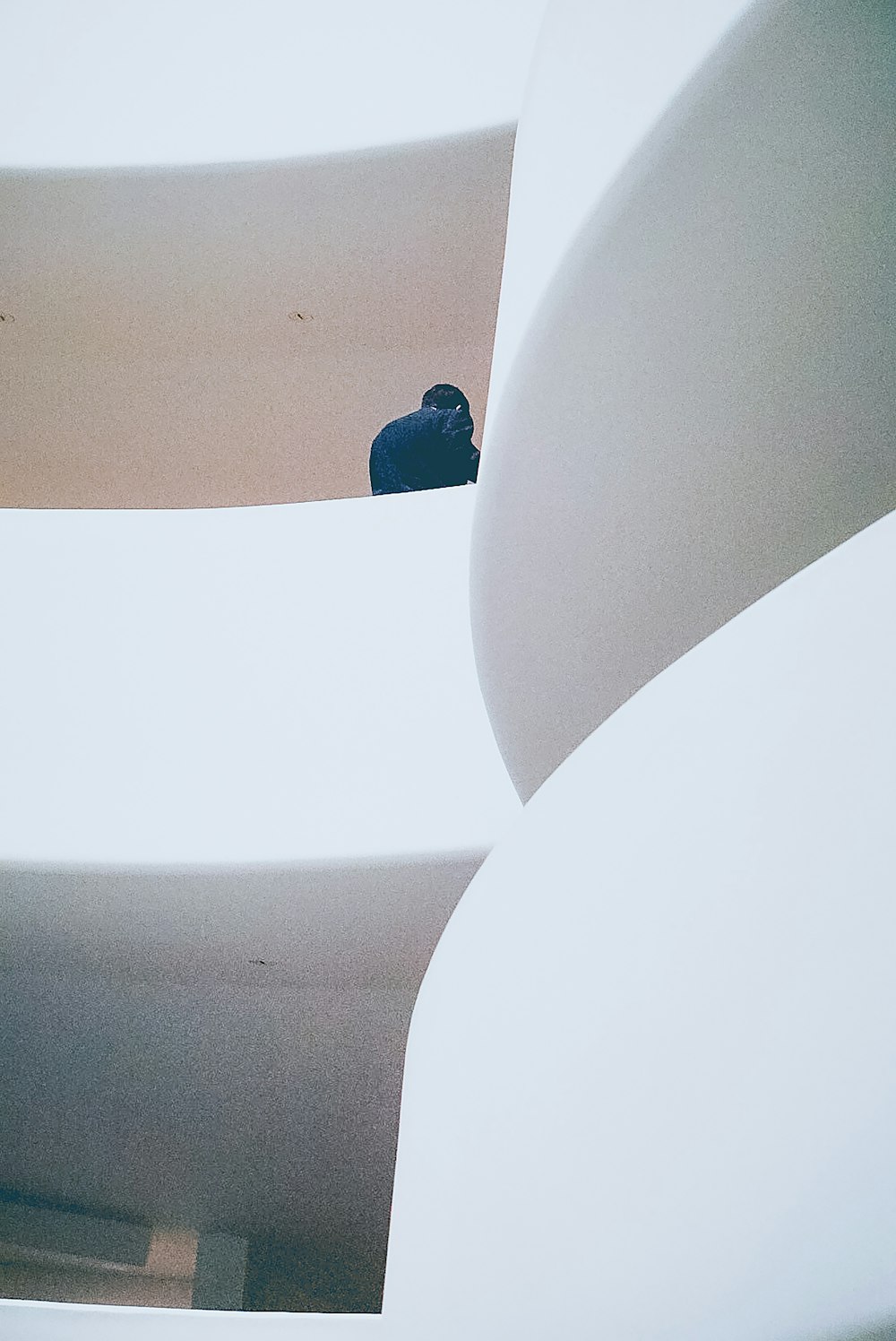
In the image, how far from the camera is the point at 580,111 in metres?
2.46

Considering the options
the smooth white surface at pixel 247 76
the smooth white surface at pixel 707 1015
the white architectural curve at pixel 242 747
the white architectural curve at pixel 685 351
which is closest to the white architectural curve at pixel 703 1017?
the smooth white surface at pixel 707 1015

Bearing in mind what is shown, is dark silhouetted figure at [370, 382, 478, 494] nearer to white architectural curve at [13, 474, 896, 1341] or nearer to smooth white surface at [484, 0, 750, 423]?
smooth white surface at [484, 0, 750, 423]

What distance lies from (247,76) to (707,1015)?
22.5 ft

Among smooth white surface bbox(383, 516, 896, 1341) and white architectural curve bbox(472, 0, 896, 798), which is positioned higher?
white architectural curve bbox(472, 0, 896, 798)

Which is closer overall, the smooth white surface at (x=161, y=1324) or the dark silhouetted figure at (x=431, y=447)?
the smooth white surface at (x=161, y=1324)

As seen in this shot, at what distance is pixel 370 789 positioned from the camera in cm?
489

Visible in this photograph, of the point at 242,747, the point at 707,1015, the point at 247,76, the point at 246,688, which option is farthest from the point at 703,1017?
the point at 247,76

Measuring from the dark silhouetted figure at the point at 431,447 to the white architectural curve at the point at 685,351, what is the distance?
9.85 feet

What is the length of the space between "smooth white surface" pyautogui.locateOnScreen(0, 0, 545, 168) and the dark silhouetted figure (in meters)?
1.54

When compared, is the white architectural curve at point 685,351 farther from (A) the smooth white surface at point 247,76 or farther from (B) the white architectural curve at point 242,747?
(A) the smooth white surface at point 247,76

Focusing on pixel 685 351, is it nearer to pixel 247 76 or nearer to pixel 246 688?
pixel 246 688

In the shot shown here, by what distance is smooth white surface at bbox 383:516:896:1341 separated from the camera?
1.14m

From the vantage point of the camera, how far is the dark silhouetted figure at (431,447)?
5.88 meters

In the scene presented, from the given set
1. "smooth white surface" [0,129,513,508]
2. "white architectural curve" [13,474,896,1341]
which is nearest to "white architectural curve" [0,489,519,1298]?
"smooth white surface" [0,129,513,508]
